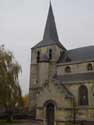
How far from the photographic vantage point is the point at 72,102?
86.2ft

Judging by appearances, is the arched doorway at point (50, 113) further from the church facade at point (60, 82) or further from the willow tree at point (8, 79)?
the willow tree at point (8, 79)

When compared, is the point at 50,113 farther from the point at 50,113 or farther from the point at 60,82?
the point at 60,82

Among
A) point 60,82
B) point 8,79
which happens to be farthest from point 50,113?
point 8,79

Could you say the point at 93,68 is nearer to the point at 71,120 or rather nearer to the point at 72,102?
the point at 72,102

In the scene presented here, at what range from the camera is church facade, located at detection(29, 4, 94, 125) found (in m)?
25.4

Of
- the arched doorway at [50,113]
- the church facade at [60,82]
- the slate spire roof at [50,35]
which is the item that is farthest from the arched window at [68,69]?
the arched doorway at [50,113]

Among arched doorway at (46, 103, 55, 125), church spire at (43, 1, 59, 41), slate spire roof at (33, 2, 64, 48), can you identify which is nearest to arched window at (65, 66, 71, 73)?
slate spire roof at (33, 2, 64, 48)

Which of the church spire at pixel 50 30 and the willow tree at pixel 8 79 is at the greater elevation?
the church spire at pixel 50 30

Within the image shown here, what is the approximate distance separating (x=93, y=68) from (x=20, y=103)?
11.3 metres

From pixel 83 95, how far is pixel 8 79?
954cm

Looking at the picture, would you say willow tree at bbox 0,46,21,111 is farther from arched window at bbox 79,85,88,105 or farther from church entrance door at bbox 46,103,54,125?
arched window at bbox 79,85,88,105

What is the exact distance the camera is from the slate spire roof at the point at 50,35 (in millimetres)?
35469

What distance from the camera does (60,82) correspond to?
28406mm

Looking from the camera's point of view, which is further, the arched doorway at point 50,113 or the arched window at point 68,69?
the arched window at point 68,69
